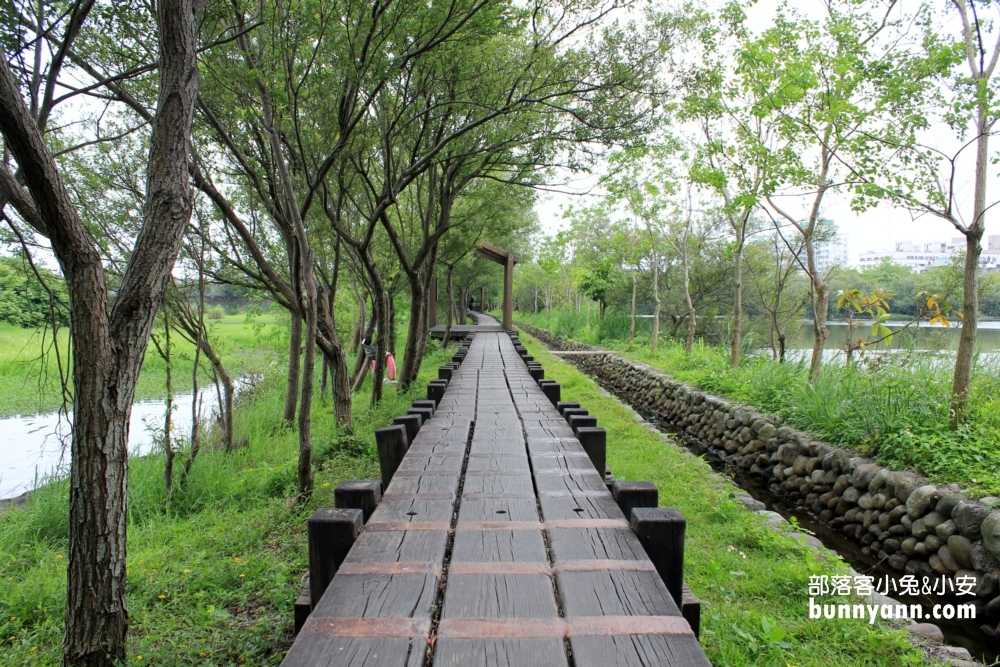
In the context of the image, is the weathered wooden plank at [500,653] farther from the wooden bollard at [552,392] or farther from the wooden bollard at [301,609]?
the wooden bollard at [552,392]

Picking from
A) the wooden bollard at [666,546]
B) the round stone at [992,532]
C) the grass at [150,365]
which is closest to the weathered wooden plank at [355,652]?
the wooden bollard at [666,546]

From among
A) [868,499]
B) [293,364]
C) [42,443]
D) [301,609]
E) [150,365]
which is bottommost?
[42,443]

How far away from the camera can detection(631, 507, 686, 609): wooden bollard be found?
2115 mm

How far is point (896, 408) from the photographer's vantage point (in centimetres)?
555

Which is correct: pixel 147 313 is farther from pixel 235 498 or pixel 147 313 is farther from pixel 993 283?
pixel 993 283

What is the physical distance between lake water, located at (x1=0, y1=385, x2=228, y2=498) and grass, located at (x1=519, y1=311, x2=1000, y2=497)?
23.5 feet

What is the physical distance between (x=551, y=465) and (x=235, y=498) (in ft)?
10.9

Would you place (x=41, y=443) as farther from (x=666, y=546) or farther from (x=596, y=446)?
(x=666, y=546)

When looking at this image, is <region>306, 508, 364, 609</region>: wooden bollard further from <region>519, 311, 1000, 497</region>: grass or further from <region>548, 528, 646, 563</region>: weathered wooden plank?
<region>519, 311, 1000, 497</region>: grass

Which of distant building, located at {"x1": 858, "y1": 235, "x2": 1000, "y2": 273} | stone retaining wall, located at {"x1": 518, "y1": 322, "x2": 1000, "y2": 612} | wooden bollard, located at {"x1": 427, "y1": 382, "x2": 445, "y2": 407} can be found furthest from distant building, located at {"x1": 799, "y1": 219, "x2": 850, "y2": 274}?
wooden bollard, located at {"x1": 427, "y1": 382, "x2": 445, "y2": 407}

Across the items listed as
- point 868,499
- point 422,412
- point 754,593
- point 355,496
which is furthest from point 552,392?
point 355,496

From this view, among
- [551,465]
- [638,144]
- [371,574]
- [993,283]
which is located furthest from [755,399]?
[371,574]

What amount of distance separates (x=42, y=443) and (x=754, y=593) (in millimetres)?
8494

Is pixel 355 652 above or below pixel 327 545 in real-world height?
below
